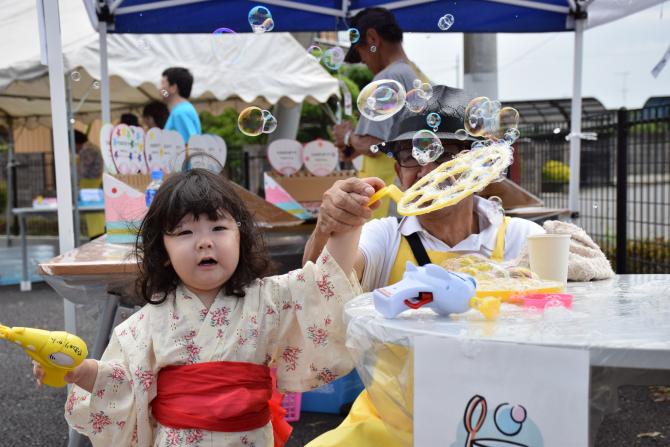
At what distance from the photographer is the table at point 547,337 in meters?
0.97

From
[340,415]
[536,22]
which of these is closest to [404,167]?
[340,415]

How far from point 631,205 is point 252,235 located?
4.60 m

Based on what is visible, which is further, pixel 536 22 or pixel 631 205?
pixel 631 205

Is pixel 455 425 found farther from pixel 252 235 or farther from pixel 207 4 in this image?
pixel 207 4

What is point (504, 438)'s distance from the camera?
1.02 meters

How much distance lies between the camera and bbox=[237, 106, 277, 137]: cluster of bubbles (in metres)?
2.45

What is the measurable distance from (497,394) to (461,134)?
3.58ft

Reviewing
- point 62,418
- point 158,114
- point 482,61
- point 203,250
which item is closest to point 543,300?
point 203,250

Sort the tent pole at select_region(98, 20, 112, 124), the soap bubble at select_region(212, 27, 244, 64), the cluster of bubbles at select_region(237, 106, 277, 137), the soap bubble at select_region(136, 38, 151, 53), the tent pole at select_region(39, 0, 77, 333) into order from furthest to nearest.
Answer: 1. the soap bubble at select_region(212, 27, 244, 64)
2. the soap bubble at select_region(136, 38, 151, 53)
3. the tent pole at select_region(98, 20, 112, 124)
4. the tent pole at select_region(39, 0, 77, 333)
5. the cluster of bubbles at select_region(237, 106, 277, 137)

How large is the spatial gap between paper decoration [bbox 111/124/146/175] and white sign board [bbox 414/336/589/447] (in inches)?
87.6

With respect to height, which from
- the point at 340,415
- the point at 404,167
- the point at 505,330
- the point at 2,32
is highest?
the point at 2,32

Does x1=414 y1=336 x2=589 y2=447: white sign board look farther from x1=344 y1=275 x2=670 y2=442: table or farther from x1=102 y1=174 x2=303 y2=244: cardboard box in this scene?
x1=102 y1=174 x2=303 y2=244: cardboard box

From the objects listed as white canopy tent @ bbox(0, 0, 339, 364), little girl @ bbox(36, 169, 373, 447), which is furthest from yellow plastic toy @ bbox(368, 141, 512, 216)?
white canopy tent @ bbox(0, 0, 339, 364)

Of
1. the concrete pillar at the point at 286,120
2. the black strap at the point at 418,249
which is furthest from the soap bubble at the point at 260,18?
the concrete pillar at the point at 286,120
